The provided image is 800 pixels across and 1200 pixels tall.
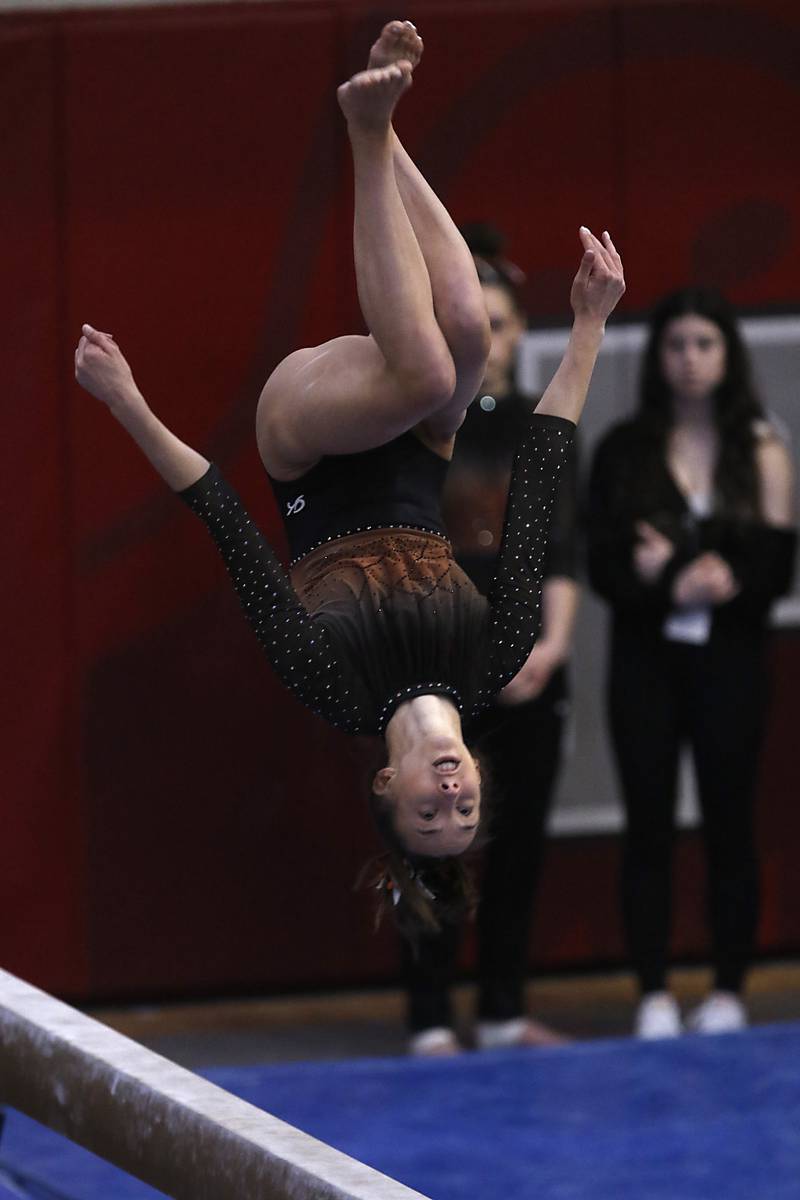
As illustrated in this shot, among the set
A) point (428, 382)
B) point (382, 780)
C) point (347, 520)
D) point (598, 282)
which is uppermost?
point (598, 282)

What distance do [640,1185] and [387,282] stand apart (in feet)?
6.63

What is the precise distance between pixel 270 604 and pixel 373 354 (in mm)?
499

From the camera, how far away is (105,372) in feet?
10.2

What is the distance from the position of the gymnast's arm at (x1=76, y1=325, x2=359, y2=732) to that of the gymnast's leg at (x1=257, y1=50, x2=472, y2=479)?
0.92 ft

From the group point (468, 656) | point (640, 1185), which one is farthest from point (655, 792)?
point (468, 656)

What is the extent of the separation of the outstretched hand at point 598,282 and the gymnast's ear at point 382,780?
2.64 feet

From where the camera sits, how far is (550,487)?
10.7 feet

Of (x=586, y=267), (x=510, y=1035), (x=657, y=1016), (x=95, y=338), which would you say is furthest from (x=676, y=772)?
(x=95, y=338)

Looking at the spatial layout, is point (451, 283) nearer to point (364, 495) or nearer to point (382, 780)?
point (364, 495)

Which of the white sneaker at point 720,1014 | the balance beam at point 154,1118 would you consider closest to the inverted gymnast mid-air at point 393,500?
the balance beam at point 154,1118

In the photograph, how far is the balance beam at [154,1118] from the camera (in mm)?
2824

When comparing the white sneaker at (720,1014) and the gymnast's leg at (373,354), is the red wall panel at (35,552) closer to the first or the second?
the white sneaker at (720,1014)

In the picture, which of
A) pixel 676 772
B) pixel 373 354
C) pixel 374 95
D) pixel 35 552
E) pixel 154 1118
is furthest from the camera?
pixel 35 552

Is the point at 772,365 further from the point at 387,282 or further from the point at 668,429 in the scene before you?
the point at 387,282
